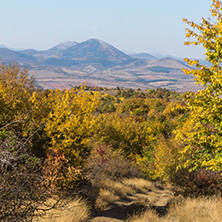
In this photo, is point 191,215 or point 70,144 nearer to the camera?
point 191,215

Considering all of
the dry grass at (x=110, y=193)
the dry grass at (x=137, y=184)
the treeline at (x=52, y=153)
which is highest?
the treeline at (x=52, y=153)

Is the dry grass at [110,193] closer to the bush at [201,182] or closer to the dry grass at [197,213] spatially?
the dry grass at [197,213]

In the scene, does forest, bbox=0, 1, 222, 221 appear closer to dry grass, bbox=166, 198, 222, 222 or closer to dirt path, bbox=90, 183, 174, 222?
dirt path, bbox=90, 183, 174, 222

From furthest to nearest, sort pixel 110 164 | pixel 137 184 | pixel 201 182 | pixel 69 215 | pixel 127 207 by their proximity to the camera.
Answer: pixel 137 184
pixel 110 164
pixel 201 182
pixel 127 207
pixel 69 215

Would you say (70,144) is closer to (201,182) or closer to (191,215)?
(191,215)

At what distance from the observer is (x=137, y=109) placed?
57.0 m

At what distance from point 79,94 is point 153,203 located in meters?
8.10

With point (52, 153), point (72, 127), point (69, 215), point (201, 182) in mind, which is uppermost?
point (72, 127)

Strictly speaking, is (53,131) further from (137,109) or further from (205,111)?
(137,109)

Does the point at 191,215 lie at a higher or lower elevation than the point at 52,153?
lower

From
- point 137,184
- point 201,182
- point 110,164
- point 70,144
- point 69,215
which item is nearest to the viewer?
point 69,215

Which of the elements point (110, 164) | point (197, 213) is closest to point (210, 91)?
point (197, 213)

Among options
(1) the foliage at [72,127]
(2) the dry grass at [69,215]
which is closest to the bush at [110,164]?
(1) the foliage at [72,127]

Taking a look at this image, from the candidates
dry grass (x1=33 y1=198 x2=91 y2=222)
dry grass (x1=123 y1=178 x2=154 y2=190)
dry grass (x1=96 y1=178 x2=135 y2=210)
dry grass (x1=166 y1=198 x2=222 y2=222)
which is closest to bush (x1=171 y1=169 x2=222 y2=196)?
dry grass (x1=166 y1=198 x2=222 y2=222)
